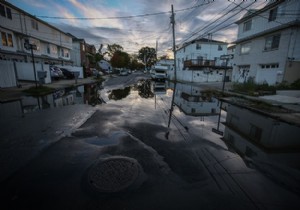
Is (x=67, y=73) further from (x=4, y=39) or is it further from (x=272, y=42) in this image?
(x=272, y=42)

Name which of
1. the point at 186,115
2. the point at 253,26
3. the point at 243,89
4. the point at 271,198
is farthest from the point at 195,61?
the point at 271,198

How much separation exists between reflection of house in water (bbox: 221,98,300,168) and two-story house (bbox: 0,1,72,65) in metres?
19.6

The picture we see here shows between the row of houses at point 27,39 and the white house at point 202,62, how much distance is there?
25677mm

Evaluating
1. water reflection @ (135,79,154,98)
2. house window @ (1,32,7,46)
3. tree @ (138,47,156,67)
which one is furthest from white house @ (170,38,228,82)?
tree @ (138,47,156,67)

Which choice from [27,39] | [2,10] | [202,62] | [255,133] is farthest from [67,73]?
[255,133]

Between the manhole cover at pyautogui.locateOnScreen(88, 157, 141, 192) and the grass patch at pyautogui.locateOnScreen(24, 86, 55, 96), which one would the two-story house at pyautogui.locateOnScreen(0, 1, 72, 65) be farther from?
the manhole cover at pyautogui.locateOnScreen(88, 157, 141, 192)

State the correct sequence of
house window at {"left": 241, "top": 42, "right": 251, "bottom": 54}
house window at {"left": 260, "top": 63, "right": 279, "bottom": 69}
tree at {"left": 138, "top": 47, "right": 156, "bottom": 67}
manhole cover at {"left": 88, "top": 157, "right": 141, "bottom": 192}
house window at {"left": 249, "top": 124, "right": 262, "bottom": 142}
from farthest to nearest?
tree at {"left": 138, "top": 47, "right": 156, "bottom": 67}
house window at {"left": 241, "top": 42, "right": 251, "bottom": 54}
house window at {"left": 260, "top": 63, "right": 279, "bottom": 69}
house window at {"left": 249, "top": 124, "right": 262, "bottom": 142}
manhole cover at {"left": 88, "top": 157, "right": 141, "bottom": 192}

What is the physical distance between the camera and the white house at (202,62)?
30.1 m

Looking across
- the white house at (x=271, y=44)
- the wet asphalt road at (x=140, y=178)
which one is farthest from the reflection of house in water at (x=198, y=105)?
the white house at (x=271, y=44)

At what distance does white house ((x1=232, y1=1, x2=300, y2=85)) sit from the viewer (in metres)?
15.5

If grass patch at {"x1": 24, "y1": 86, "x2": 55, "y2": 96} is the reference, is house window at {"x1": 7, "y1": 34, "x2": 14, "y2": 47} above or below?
above

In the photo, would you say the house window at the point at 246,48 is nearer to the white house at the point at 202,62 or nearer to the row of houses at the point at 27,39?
the white house at the point at 202,62

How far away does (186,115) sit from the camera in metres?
8.17

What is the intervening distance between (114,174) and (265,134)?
5.64 meters
